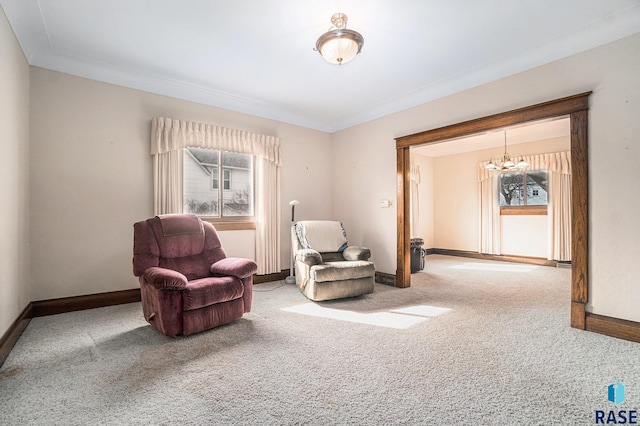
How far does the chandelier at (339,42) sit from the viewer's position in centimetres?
249

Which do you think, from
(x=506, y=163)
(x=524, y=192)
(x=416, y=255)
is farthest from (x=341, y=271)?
(x=524, y=192)

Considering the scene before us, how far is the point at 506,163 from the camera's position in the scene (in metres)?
5.81

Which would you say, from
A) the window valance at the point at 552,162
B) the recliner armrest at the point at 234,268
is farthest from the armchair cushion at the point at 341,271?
the window valance at the point at 552,162

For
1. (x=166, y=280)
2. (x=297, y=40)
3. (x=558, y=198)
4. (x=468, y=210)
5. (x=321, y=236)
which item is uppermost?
(x=297, y=40)

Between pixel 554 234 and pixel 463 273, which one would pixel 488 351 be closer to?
pixel 463 273

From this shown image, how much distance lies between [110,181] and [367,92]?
358 cm

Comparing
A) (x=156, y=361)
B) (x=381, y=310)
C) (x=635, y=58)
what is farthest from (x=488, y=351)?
(x=635, y=58)

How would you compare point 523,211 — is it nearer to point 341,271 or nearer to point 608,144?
point 608,144

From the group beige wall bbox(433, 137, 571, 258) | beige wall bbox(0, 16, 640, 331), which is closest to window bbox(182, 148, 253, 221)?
beige wall bbox(0, 16, 640, 331)

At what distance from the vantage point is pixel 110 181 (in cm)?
363

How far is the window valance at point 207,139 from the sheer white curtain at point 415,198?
14.2 feet

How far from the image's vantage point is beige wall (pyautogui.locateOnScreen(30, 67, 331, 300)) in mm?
3268

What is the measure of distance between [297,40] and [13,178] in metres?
2.93

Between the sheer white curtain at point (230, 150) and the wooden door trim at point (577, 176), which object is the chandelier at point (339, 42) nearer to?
the wooden door trim at point (577, 176)
